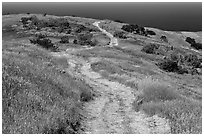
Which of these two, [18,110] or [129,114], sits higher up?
[18,110]

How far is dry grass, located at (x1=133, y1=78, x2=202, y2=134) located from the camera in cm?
1116

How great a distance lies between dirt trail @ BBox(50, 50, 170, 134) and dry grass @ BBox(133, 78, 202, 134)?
38 cm

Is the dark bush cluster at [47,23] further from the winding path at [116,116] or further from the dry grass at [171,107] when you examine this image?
the dry grass at [171,107]

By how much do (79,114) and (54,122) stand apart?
285 centimetres

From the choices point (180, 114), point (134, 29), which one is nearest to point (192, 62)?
point (134, 29)

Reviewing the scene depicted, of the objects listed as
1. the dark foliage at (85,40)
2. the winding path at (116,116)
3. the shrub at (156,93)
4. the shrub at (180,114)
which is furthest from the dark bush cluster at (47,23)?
the shrub at (180,114)

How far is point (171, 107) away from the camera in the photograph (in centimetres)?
1338

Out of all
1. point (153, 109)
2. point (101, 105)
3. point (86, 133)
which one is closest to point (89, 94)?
point (101, 105)

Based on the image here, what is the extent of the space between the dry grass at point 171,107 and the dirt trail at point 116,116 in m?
0.38

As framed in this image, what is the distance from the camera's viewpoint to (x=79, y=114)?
13188 millimetres

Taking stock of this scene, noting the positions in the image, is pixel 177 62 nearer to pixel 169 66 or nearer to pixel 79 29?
pixel 169 66

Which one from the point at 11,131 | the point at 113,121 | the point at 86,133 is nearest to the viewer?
the point at 11,131

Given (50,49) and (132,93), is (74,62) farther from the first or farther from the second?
(132,93)

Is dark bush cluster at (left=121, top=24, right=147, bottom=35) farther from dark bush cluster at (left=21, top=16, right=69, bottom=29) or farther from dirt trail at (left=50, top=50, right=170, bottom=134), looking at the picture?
dirt trail at (left=50, top=50, right=170, bottom=134)
